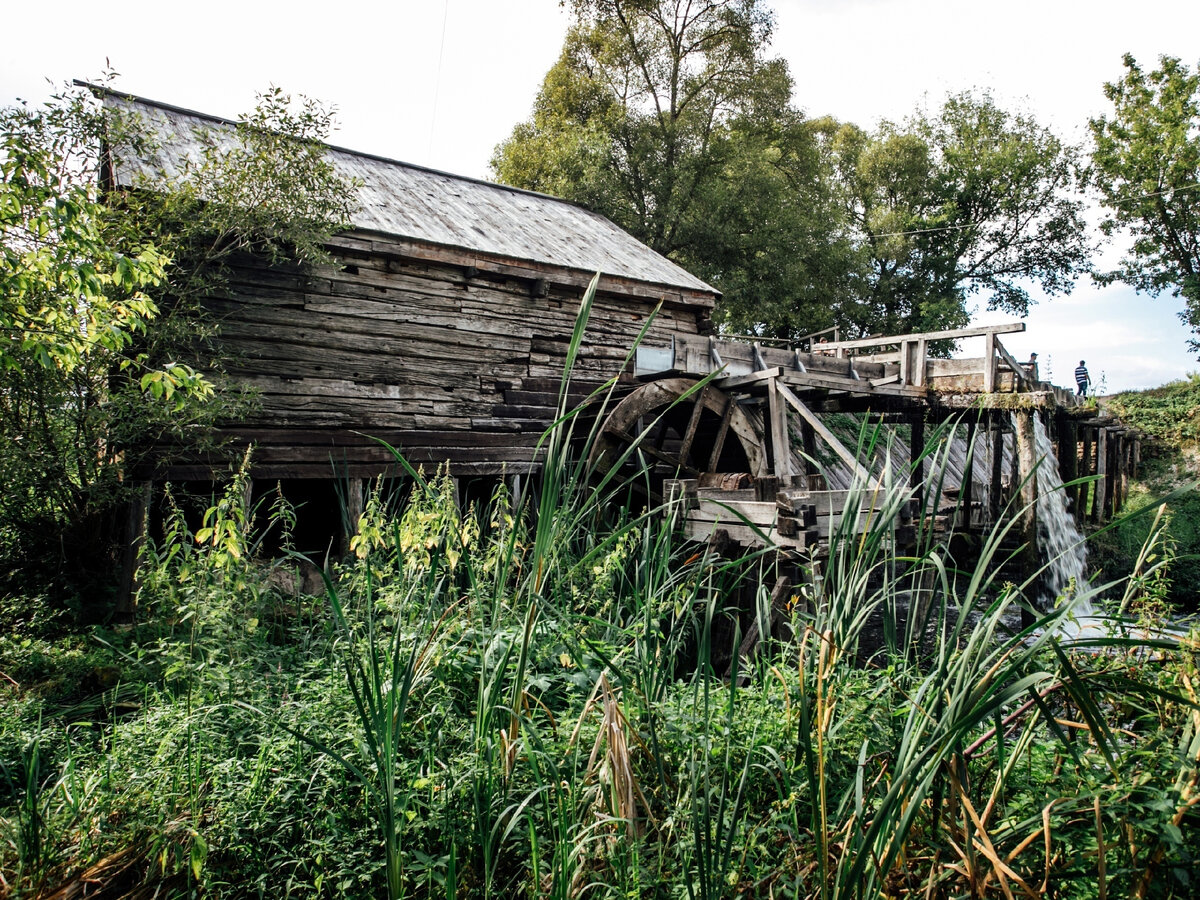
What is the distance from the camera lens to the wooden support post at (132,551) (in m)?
6.09

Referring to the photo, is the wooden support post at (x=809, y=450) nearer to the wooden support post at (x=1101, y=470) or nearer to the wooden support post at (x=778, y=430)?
the wooden support post at (x=778, y=430)

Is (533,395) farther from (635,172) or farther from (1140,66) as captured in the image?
(1140,66)

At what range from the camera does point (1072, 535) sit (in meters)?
12.6

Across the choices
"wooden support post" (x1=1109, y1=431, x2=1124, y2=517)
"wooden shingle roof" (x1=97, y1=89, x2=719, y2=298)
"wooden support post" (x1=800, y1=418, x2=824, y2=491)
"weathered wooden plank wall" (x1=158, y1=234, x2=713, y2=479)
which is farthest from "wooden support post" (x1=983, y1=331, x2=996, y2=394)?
"wooden support post" (x1=1109, y1=431, x2=1124, y2=517)

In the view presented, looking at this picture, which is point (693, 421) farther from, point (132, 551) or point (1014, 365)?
point (132, 551)

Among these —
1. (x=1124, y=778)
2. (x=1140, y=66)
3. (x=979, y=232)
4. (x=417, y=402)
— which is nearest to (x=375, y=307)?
(x=417, y=402)

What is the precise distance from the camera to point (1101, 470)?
16.4 m

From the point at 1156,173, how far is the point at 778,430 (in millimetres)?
20330

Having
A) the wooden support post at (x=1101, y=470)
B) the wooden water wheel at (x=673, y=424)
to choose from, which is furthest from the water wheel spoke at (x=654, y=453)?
the wooden support post at (x=1101, y=470)

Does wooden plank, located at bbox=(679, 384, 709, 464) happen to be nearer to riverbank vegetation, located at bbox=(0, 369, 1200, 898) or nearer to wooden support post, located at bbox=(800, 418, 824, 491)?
wooden support post, located at bbox=(800, 418, 824, 491)

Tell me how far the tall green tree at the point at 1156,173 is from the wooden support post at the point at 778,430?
19.3 m

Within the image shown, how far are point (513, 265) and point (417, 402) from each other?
209cm

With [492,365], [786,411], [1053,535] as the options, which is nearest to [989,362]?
[786,411]

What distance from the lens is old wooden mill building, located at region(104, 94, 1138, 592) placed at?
23.5 feet
